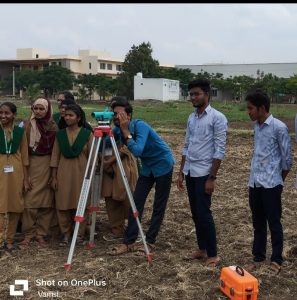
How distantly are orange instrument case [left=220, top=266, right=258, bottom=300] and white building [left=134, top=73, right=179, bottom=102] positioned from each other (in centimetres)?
5299

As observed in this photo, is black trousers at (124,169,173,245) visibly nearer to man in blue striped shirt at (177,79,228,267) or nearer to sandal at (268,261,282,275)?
man in blue striped shirt at (177,79,228,267)

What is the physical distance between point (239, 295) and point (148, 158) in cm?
171

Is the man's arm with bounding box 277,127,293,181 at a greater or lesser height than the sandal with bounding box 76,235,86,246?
greater

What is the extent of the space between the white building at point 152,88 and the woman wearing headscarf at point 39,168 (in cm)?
5158

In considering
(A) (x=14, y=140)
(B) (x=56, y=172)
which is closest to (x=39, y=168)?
(B) (x=56, y=172)

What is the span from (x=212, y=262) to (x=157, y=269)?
0.54 metres

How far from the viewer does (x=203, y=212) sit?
4.43m

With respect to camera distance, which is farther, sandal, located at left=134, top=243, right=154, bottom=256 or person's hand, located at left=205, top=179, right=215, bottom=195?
sandal, located at left=134, top=243, right=154, bottom=256

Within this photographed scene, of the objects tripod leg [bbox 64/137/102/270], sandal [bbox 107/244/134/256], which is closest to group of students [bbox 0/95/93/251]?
tripod leg [bbox 64/137/102/270]

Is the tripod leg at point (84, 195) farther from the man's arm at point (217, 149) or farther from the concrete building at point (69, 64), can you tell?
the concrete building at point (69, 64)

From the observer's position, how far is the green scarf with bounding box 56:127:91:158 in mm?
5062

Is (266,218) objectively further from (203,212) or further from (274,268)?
(203,212)

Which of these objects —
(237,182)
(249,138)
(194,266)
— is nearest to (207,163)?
(194,266)

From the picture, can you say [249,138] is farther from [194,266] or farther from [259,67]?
[259,67]
